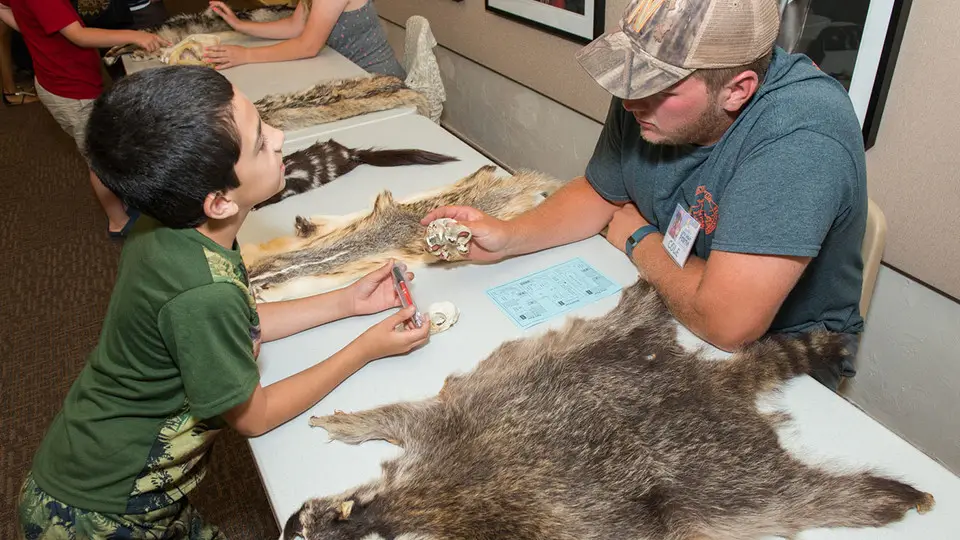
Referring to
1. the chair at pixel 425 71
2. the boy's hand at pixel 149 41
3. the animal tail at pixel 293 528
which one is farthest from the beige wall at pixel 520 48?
the animal tail at pixel 293 528

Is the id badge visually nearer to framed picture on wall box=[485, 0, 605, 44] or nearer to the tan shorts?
framed picture on wall box=[485, 0, 605, 44]

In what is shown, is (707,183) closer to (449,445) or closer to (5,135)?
(449,445)

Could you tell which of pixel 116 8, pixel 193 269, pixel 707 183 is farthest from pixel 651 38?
pixel 116 8


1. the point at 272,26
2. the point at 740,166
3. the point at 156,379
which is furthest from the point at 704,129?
the point at 272,26

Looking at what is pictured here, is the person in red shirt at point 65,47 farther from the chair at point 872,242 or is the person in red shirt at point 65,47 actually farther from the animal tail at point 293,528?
the chair at point 872,242

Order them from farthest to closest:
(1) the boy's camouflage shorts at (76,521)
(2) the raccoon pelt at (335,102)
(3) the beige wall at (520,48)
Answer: (3) the beige wall at (520,48), (2) the raccoon pelt at (335,102), (1) the boy's camouflage shorts at (76,521)

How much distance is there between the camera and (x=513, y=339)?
1263 mm

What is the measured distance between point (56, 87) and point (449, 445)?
295 centimetres

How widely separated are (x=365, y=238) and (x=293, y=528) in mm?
814

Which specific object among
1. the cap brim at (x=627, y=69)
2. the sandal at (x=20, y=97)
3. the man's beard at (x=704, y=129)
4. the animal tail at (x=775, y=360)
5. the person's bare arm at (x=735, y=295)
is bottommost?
the sandal at (x=20, y=97)

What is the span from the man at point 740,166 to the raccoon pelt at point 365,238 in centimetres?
47

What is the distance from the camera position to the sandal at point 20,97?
486cm

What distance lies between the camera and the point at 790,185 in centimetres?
108

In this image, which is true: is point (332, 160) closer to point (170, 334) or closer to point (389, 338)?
point (389, 338)
